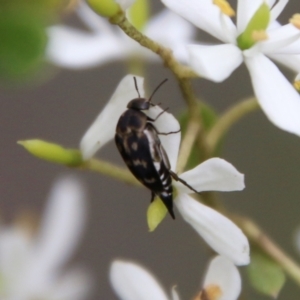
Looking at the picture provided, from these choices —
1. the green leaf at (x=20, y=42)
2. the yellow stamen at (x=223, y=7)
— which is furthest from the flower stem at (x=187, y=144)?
the green leaf at (x=20, y=42)

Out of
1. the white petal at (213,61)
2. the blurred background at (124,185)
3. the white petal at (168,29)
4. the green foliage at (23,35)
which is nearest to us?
the white petal at (213,61)

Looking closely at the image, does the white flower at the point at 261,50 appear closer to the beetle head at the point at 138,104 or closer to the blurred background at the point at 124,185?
the beetle head at the point at 138,104

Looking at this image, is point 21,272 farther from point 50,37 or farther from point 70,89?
point 70,89

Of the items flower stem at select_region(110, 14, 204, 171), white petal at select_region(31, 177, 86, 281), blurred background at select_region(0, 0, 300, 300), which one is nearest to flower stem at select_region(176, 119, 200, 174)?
flower stem at select_region(110, 14, 204, 171)

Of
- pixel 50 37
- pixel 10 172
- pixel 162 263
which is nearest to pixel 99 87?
pixel 10 172

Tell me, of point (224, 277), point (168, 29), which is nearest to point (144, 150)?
point (224, 277)

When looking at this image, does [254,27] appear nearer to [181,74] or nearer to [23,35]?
[181,74]

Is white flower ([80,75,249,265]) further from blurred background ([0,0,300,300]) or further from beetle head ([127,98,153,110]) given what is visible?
blurred background ([0,0,300,300])
